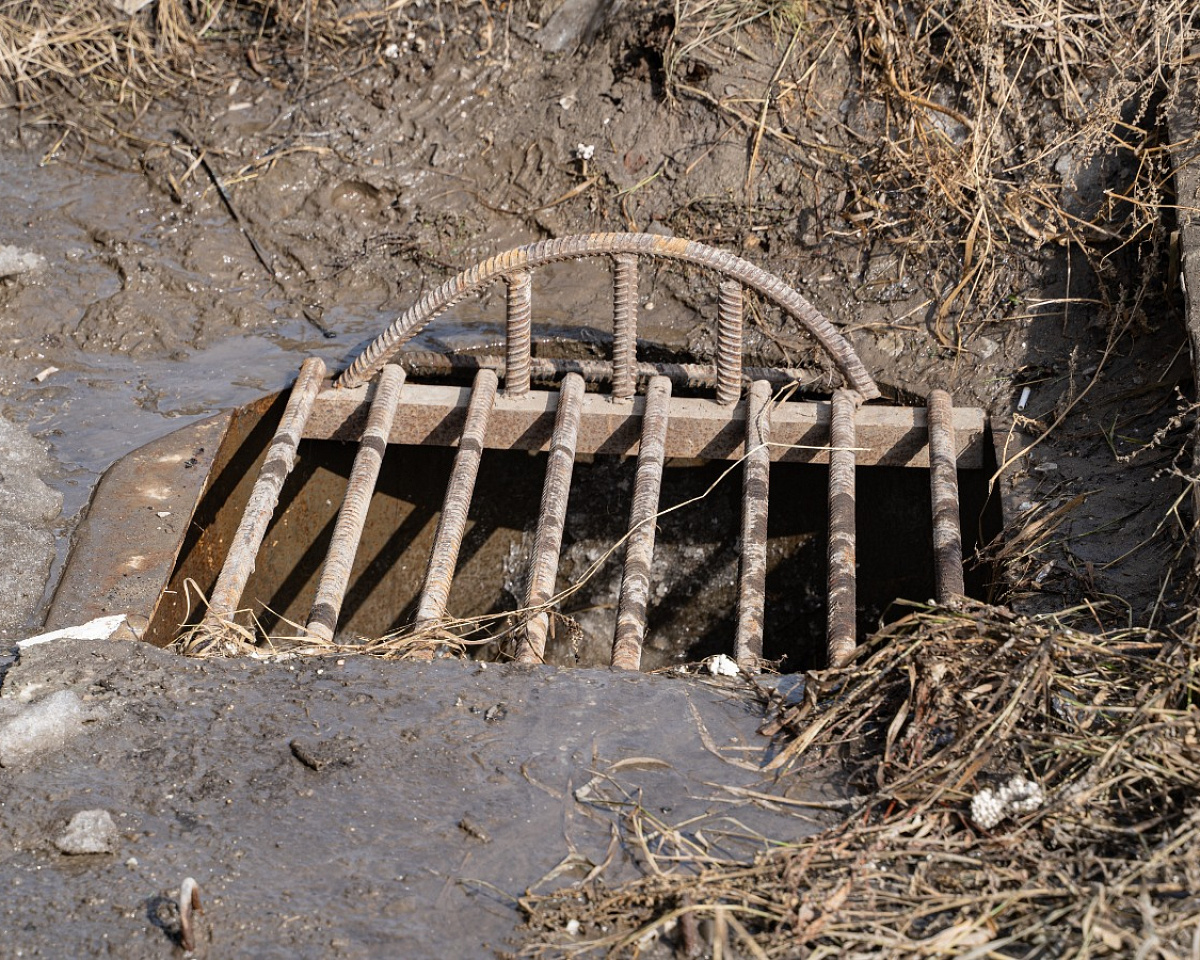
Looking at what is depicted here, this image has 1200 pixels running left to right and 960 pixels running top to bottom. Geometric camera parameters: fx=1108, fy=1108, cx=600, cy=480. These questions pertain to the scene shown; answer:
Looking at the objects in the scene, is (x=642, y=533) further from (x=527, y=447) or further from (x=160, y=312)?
(x=160, y=312)

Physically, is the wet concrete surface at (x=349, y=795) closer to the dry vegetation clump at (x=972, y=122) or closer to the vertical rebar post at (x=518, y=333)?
the vertical rebar post at (x=518, y=333)

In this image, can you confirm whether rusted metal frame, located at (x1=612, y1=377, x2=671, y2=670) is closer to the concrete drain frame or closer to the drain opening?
the concrete drain frame

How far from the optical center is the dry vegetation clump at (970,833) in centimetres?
189

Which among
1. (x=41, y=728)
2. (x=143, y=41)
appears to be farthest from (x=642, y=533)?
(x=143, y=41)

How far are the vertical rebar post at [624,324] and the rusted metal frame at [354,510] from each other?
779 mm

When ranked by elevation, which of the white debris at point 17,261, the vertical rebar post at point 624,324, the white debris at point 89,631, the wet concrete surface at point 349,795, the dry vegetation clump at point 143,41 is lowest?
the wet concrete surface at point 349,795

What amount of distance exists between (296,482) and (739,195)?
2099 mm

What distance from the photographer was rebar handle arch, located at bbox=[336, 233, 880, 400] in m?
3.54

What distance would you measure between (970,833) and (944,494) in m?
1.58

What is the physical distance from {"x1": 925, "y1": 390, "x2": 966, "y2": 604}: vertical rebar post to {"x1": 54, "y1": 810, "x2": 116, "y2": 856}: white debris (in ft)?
6.88

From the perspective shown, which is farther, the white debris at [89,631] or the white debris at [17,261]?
the white debris at [17,261]

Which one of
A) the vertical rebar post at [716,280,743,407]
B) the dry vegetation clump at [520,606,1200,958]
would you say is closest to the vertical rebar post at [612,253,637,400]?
the vertical rebar post at [716,280,743,407]

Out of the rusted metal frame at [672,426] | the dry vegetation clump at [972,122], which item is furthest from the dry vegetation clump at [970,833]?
the dry vegetation clump at [972,122]

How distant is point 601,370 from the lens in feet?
13.3
